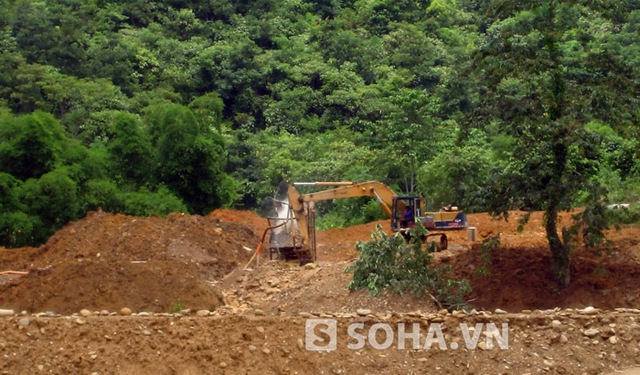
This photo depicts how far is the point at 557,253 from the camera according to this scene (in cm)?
1486

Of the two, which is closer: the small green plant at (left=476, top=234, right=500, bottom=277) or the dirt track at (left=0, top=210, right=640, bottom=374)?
the dirt track at (left=0, top=210, right=640, bottom=374)

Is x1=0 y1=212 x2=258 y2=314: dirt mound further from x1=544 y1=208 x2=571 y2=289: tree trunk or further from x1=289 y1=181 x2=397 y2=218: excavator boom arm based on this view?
x1=544 y1=208 x2=571 y2=289: tree trunk

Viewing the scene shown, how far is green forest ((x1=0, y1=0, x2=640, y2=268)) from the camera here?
48.4 feet

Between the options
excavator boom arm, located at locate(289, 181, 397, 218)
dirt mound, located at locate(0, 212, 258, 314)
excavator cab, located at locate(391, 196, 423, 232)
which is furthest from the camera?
excavator boom arm, located at locate(289, 181, 397, 218)

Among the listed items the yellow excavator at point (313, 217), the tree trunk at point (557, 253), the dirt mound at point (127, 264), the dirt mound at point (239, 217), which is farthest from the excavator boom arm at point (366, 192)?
the dirt mound at point (239, 217)

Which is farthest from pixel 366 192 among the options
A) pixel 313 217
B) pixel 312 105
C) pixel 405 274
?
pixel 312 105

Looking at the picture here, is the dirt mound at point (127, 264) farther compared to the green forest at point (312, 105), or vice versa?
the dirt mound at point (127, 264)

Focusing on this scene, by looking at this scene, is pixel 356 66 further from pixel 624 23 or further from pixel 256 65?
pixel 624 23

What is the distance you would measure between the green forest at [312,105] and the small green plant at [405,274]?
1.37 m

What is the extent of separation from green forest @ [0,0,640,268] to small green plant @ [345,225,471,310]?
1.37 metres

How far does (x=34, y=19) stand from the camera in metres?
40.9

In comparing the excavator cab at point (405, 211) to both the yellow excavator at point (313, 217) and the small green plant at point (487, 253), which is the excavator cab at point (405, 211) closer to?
the yellow excavator at point (313, 217)

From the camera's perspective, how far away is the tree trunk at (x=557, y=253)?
14.8 meters

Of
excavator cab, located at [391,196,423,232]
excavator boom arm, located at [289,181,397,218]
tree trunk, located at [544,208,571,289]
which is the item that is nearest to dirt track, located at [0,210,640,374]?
tree trunk, located at [544,208,571,289]
